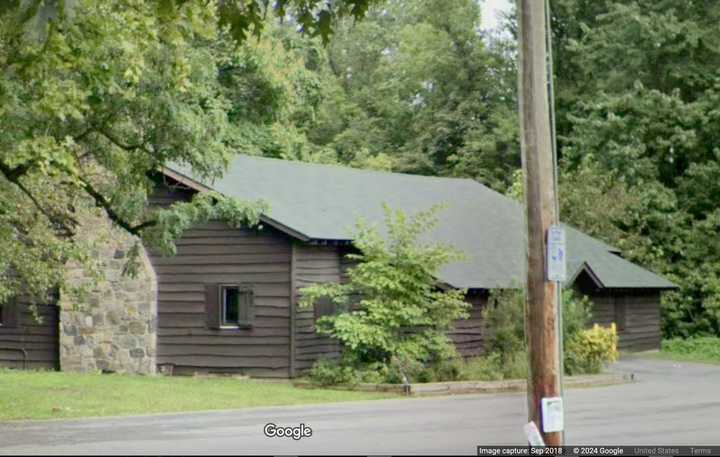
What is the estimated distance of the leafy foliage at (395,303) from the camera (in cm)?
2764

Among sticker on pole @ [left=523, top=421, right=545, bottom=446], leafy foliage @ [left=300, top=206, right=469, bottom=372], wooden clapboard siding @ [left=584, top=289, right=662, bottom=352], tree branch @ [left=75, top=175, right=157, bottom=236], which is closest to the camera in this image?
sticker on pole @ [left=523, top=421, right=545, bottom=446]

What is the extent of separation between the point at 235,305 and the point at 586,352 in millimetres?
9193

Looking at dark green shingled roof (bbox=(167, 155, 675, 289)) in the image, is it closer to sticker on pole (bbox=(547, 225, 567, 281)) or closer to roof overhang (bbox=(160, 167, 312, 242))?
roof overhang (bbox=(160, 167, 312, 242))

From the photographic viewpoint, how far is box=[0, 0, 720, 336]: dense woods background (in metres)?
16.8

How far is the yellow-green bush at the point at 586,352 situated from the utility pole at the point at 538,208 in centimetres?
2007

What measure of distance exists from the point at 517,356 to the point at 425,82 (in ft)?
116

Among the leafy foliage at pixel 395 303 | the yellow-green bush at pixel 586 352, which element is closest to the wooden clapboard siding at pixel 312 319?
the leafy foliage at pixel 395 303

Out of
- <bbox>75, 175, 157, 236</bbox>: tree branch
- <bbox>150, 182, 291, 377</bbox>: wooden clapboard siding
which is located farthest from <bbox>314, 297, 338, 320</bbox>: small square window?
<bbox>75, 175, 157, 236</bbox>: tree branch

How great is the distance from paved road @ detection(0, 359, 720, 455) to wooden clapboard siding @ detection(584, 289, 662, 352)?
42.9 ft

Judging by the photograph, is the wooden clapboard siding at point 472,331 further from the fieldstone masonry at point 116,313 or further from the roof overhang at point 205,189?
the fieldstone masonry at point 116,313

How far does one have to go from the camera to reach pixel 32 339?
108 feet

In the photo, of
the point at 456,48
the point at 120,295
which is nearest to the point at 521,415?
the point at 120,295

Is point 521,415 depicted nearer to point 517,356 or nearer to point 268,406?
point 268,406

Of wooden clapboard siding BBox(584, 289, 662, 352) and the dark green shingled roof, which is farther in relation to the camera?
wooden clapboard siding BBox(584, 289, 662, 352)
